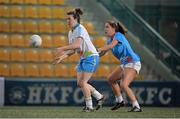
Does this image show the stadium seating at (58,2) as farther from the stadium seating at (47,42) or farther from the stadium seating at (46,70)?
the stadium seating at (46,70)

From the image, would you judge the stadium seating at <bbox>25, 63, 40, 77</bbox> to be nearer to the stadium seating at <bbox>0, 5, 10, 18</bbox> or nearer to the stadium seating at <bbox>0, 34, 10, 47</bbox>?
the stadium seating at <bbox>0, 34, 10, 47</bbox>

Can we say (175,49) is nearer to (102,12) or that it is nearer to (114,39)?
(102,12)

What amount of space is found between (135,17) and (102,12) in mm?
1854

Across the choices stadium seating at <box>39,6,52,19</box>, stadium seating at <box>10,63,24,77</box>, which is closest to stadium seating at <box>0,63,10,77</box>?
stadium seating at <box>10,63,24,77</box>

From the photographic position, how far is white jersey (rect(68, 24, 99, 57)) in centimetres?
1191

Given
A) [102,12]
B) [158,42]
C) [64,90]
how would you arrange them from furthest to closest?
[102,12], [158,42], [64,90]

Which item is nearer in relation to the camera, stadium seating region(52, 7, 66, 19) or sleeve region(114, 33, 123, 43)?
sleeve region(114, 33, 123, 43)

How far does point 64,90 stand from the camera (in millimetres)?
16328

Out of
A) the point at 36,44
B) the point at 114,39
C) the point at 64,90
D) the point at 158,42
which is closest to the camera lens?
the point at 114,39

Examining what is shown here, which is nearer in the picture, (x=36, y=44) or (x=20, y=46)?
(x=36, y=44)

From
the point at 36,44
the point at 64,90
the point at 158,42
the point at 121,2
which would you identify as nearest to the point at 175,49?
→ the point at 158,42

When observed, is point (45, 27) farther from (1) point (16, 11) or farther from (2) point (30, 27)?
(1) point (16, 11)

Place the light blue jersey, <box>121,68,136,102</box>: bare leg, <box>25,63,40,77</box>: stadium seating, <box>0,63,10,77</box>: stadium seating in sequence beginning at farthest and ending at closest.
Result: <box>25,63,40,77</box>: stadium seating
<box>0,63,10,77</box>: stadium seating
the light blue jersey
<box>121,68,136,102</box>: bare leg

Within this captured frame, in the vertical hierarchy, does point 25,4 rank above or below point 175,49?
above
